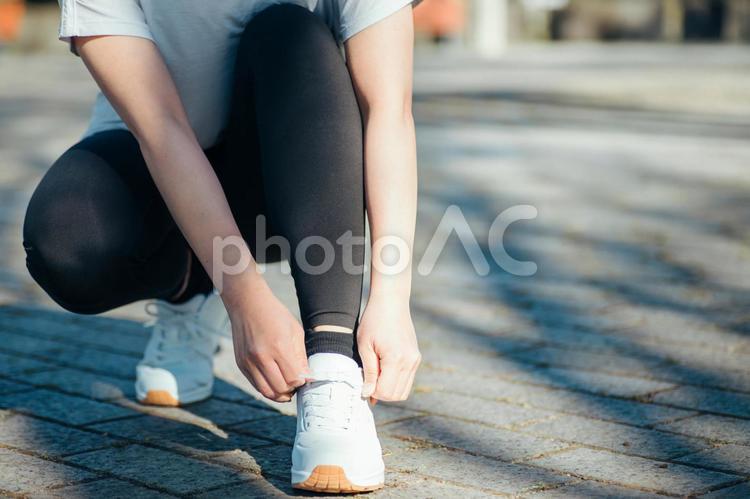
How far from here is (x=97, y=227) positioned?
1853 millimetres

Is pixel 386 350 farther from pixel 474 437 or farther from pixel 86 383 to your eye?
pixel 86 383

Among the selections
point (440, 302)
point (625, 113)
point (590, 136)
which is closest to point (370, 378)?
point (440, 302)

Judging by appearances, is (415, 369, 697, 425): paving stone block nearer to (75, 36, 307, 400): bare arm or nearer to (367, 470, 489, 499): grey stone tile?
(367, 470, 489, 499): grey stone tile

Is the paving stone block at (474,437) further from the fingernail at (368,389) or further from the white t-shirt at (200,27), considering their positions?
the white t-shirt at (200,27)

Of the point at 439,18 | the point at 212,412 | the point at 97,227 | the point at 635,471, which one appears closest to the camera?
the point at 635,471

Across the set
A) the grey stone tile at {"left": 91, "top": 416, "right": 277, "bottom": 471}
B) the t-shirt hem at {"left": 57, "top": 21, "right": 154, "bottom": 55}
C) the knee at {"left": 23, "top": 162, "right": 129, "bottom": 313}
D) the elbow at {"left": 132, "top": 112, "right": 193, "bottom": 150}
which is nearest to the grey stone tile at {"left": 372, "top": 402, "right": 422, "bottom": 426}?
the grey stone tile at {"left": 91, "top": 416, "right": 277, "bottom": 471}

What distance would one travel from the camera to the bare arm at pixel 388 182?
1.60 metres

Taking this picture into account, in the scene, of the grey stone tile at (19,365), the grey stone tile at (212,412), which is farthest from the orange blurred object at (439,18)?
the grey stone tile at (212,412)

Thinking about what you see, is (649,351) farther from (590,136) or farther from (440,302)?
(590,136)

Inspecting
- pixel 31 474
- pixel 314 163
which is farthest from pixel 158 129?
pixel 31 474

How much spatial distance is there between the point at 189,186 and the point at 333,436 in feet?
1.39

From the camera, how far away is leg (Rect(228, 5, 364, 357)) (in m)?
1.63

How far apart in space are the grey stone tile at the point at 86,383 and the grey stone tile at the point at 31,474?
0.41m

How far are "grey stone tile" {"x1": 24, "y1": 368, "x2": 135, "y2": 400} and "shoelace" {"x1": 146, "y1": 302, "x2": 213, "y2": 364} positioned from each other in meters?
0.13
